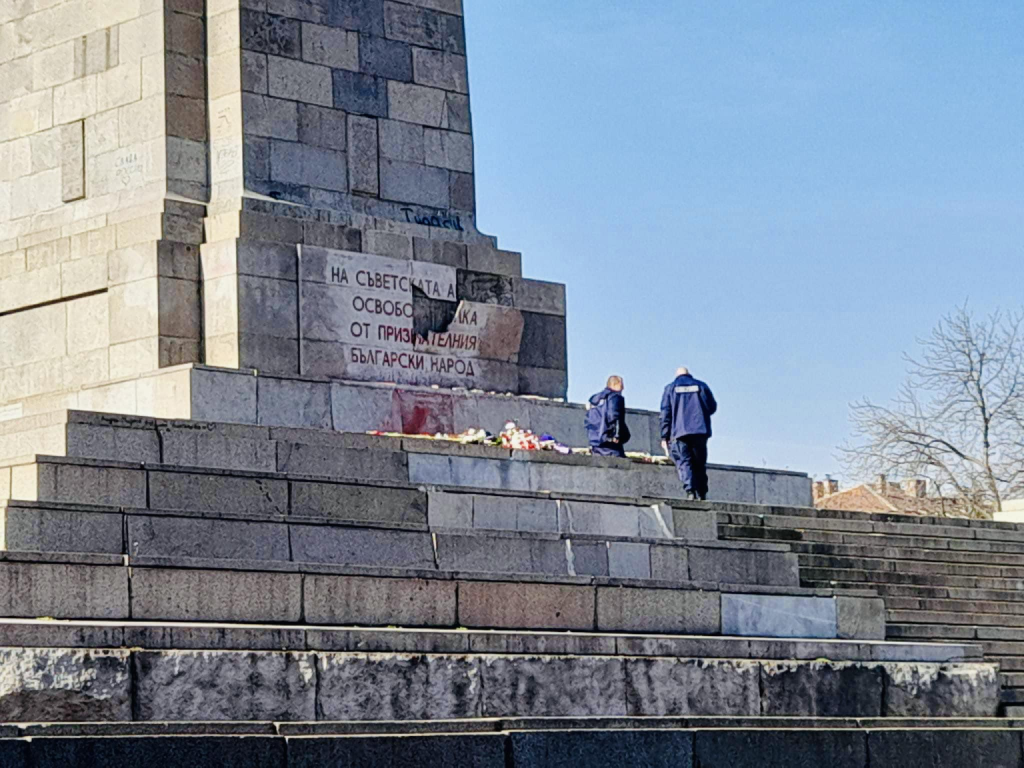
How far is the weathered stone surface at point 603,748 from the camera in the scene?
13234mm

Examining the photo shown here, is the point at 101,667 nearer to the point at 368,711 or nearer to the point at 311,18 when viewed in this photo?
the point at 368,711

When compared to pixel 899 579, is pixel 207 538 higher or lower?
higher

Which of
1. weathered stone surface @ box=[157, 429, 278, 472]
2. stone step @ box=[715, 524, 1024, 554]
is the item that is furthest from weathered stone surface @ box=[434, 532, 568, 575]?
stone step @ box=[715, 524, 1024, 554]

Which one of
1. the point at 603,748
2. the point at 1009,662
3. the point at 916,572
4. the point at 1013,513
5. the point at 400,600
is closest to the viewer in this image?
the point at 603,748

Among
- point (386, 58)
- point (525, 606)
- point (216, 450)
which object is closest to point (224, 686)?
point (525, 606)

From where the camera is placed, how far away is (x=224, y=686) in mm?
12977

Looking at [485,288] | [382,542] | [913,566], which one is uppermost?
[485,288]

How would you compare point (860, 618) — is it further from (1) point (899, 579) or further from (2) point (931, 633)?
(1) point (899, 579)

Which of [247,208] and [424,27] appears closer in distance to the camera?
[247,208]

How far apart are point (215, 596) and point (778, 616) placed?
5050mm

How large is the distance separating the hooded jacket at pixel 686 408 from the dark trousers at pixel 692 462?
0.07 meters

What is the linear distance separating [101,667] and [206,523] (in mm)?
2394

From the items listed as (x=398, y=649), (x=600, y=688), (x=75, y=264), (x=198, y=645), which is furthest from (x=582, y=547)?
(x=75, y=264)

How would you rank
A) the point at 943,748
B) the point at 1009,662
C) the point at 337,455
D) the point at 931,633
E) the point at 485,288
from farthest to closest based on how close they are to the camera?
1. the point at 485,288
2. the point at 1009,662
3. the point at 931,633
4. the point at 337,455
5. the point at 943,748
